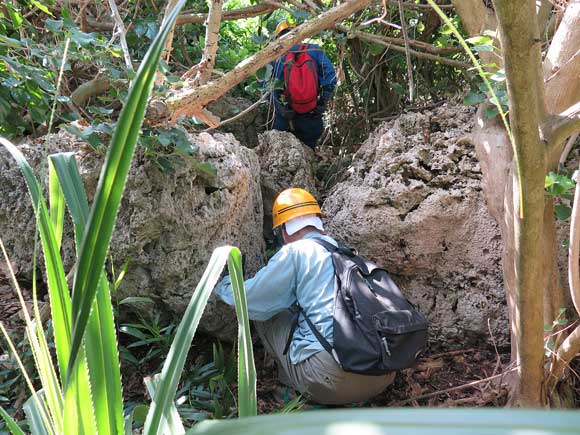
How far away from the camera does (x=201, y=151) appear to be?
3.63m

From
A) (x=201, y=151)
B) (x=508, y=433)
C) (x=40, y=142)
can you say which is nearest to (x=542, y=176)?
(x=508, y=433)

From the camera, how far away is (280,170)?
4.52 m

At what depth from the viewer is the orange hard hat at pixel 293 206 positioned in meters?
3.68

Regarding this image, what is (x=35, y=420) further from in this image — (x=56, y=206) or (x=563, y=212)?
(x=563, y=212)

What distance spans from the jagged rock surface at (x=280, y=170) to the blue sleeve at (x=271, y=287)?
3.50ft

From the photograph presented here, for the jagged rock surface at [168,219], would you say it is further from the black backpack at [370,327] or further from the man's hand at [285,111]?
the man's hand at [285,111]

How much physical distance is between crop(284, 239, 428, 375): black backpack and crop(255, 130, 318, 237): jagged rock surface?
124cm

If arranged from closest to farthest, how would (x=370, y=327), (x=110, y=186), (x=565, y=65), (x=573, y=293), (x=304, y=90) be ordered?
1. (x=110, y=186)
2. (x=573, y=293)
3. (x=565, y=65)
4. (x=370, y=327)
5. (x=304, y=90)

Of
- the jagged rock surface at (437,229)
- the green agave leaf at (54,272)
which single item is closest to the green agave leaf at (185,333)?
the green agave leaf at (54,272)

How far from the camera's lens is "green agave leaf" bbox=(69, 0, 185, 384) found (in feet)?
2.26

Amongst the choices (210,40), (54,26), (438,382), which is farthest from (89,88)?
(438,382)

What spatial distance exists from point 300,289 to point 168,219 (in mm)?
820

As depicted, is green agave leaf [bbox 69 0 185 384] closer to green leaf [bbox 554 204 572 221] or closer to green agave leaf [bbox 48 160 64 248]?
green agave leaf [bbox 48 160 64 248]

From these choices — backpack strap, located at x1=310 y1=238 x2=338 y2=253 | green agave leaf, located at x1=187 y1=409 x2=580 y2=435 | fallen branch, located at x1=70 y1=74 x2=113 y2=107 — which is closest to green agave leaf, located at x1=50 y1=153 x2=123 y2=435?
green agave leaf, located at x1=187 y1=409 x2=580 y2=435
